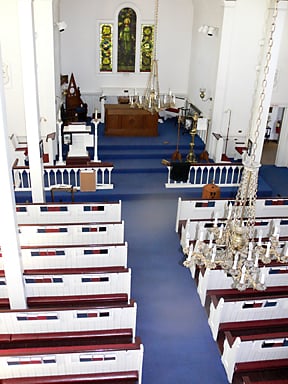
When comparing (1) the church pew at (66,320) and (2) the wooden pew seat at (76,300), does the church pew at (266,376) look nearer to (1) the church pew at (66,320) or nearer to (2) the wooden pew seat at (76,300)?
(1) the church pew at (66,320)

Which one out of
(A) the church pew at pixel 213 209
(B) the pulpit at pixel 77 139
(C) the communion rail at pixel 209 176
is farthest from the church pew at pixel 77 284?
(B) the pulpit at pixel 77 139

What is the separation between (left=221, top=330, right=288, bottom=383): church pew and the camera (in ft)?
21.5

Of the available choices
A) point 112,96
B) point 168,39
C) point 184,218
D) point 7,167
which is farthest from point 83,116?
point 7,167

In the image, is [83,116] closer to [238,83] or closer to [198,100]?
[198,100]

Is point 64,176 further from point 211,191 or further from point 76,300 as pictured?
point 76,300

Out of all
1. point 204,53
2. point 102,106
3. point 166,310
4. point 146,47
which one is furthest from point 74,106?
point 166,310

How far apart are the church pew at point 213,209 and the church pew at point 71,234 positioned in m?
2.15

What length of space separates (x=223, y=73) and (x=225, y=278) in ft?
27.6

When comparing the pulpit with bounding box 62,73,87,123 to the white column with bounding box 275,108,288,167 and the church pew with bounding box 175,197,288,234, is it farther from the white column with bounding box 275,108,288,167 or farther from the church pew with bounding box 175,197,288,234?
the white column with bounding box 275,108,288,167

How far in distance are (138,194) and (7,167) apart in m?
6.81

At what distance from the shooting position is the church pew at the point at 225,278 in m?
8.27

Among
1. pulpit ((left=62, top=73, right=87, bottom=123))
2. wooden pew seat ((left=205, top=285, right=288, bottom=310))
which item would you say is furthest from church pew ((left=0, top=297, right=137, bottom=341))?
pulpit ((left=62, top=73, right=87, bottom=123))

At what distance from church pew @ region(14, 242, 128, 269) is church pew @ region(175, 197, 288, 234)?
106 inches

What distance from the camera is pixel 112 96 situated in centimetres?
1823
